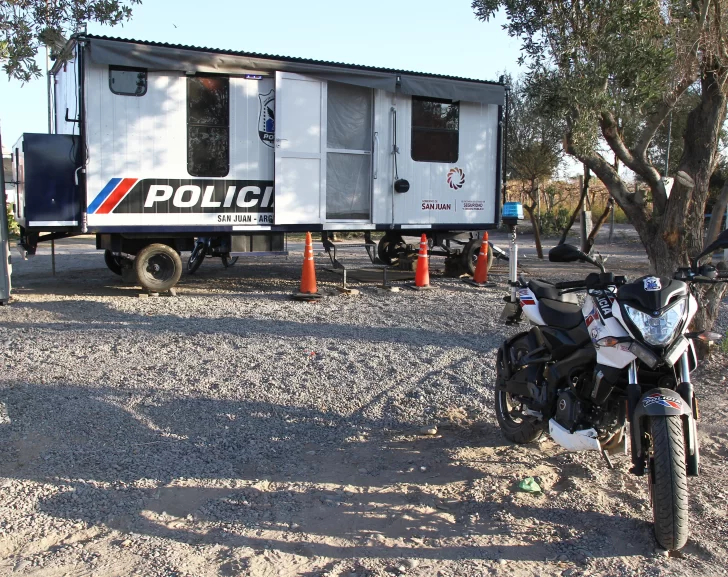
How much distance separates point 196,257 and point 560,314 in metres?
9.23

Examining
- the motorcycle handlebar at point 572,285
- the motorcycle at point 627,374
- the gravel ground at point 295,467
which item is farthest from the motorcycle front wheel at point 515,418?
the motorcycle handlebar at point 572,285

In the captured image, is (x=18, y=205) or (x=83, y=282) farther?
(x=83, y=282)

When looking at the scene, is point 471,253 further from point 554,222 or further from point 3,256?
point 554,222

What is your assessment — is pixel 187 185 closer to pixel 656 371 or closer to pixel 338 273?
pixel 338 273

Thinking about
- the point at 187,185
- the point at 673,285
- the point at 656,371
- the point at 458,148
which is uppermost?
the point at 458,148

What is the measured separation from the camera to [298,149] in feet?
35.7

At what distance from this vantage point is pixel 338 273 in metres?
13.4

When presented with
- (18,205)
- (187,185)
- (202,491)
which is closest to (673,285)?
(202,491)

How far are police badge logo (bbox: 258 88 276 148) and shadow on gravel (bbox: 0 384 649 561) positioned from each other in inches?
237

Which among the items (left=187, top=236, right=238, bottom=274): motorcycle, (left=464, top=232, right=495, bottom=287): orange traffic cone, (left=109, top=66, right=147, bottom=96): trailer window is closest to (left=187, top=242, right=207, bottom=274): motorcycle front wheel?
(left=187, top=236, right=238, bottom=274): motorcycle

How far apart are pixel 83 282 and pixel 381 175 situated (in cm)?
536

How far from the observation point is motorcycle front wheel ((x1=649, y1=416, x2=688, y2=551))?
3303mm

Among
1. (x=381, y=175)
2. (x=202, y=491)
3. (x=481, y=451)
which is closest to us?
(x=202, y=491)

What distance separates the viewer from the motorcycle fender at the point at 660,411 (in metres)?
3.35
